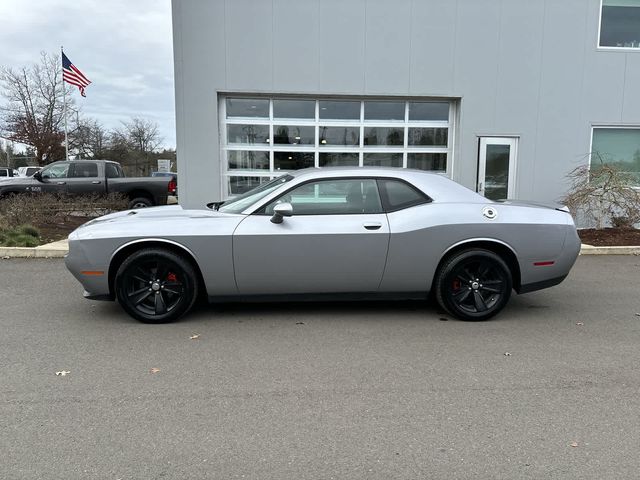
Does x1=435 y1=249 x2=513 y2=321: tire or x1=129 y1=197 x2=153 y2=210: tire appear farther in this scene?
x1=129 y1=197 x2=153 y2=210: tire

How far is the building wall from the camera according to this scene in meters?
10.8

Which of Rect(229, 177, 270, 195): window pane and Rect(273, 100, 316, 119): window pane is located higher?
Rect(273, 100, 316, 119): window pane

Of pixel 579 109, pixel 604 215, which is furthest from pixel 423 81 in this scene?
pixel 604 215

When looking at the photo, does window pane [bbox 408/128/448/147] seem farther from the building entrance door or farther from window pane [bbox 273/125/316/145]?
window pane [bbox 273/125/316/145]

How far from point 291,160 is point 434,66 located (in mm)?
3928

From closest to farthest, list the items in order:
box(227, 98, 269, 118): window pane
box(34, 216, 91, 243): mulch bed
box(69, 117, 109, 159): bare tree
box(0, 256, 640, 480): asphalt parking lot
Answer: box(0, 256, 640, 480): asphalt parking lot < box(34, 216, 91, 243): mulch bed < box(227, 98, 269, 118): window pane < box(69, 117, 109, 159): bare tree

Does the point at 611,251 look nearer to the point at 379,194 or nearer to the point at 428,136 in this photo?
the point at 428,136

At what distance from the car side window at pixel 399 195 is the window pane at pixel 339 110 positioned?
6.77 meters

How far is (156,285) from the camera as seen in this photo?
4930 mm

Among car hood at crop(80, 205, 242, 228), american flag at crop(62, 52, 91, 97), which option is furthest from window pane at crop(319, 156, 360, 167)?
american flag at crop(62, 52, 91, 97)

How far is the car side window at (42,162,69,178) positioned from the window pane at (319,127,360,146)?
23.9 feet

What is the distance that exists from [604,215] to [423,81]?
5.04 meters

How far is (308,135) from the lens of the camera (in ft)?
38.2

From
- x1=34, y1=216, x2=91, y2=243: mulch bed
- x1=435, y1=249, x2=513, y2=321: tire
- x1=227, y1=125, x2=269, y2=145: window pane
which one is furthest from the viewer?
x1=227, y1=125, x2=269, y2=145: window pane
